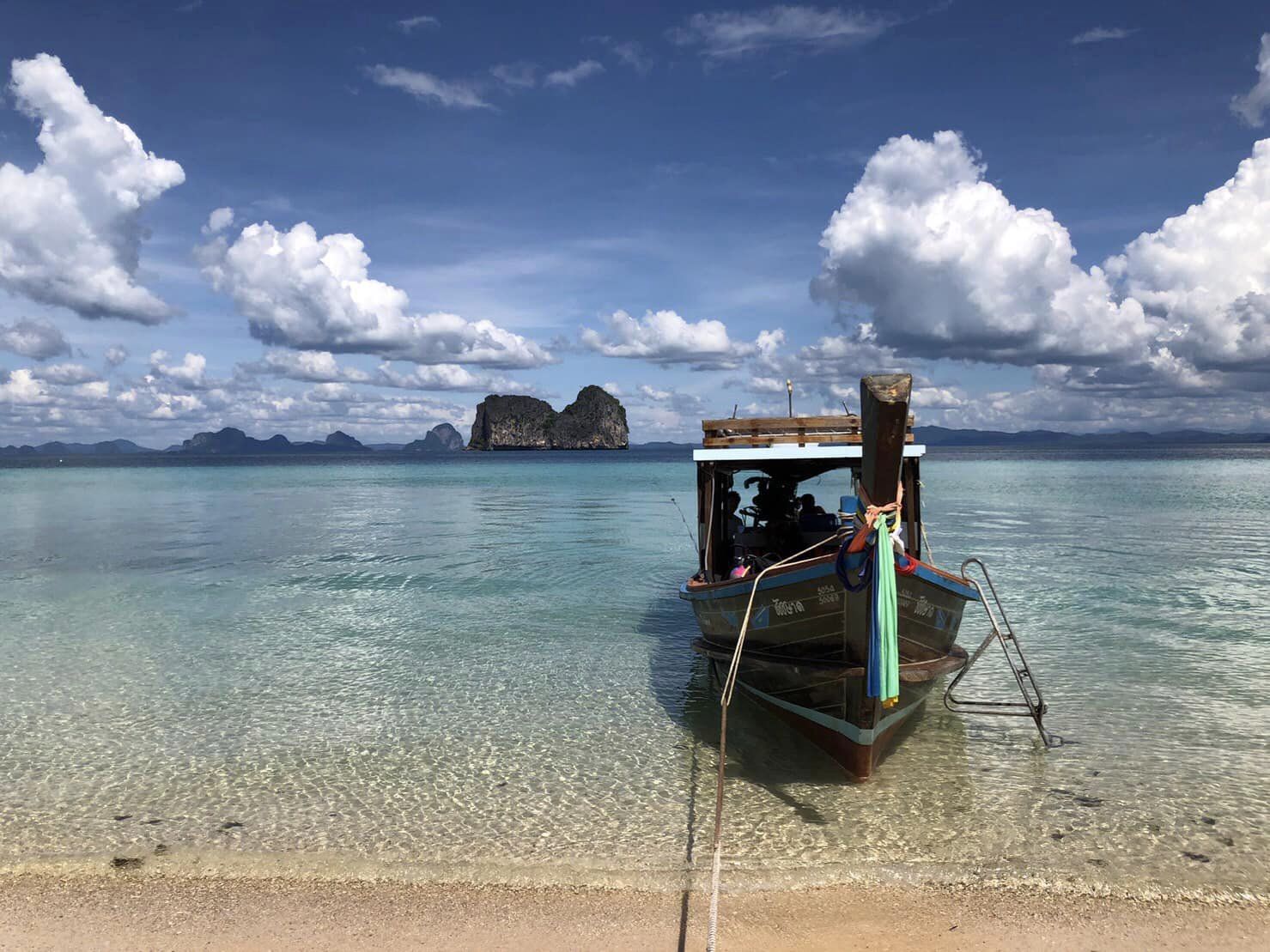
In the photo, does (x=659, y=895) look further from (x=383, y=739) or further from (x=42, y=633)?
(x=42, y=633)

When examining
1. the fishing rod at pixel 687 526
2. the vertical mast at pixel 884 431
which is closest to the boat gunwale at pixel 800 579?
the vertical mast at pixel 884 431

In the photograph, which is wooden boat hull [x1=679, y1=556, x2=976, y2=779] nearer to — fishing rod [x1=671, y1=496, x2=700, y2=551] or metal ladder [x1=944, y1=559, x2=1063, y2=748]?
metal ladder [x1=944, y1=559, x2=1063, y2=748]

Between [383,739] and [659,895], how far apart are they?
5.03 m

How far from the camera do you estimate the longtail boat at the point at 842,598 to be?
7.45 meters

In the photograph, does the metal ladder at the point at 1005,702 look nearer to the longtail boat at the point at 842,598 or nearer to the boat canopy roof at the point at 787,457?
the longtail boat at the point at 842,598

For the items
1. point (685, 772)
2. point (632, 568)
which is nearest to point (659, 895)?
point (685, 772)

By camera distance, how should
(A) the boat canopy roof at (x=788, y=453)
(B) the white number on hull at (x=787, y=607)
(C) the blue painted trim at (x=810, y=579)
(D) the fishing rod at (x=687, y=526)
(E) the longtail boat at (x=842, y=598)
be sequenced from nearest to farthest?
(E) the longtail boat at (x=842, y=598) < (C) the blue painted trim at (x=810, y=579) < (B) the white number on hull at (x=787, y=607) < (A) the boat canopy roof at (x=788, y=453) < (D) the fishing rod at (x=687, y=526)

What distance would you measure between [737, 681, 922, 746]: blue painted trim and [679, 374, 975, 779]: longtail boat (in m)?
0.02

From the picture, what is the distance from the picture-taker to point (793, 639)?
893 cm

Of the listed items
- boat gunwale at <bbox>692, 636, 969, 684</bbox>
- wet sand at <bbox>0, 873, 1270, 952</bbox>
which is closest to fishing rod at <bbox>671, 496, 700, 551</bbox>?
boat gunwale at <bbox>692, 636, 969, 684</bbox>

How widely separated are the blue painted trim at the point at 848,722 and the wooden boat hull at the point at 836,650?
12mm

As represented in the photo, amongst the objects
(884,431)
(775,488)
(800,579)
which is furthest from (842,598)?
(775,488)

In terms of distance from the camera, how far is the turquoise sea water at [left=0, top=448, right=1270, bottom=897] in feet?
24.7

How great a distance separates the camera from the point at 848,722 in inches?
339
